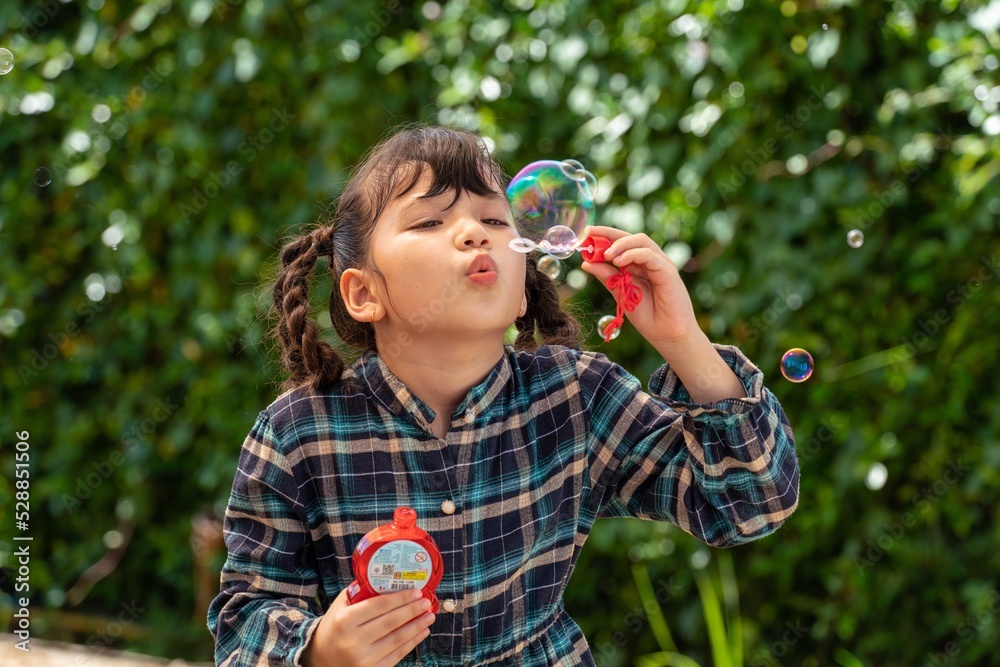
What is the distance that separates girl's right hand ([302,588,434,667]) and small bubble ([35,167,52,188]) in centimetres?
267

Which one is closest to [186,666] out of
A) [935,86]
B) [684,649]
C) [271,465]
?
[684,649]

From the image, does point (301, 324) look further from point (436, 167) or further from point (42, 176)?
point (42, 176)

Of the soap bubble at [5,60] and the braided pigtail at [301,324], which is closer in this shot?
the braided pigtail at [301,324]

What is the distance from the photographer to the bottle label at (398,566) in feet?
4.20

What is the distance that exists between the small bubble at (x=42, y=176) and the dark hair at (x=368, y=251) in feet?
6.76

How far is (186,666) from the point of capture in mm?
3275

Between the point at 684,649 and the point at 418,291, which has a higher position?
the point at 418,291

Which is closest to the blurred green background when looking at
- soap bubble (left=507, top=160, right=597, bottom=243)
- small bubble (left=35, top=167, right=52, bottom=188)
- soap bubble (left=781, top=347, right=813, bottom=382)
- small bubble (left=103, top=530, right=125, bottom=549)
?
small bubble (left=35, top=167, right=52, bottom=188)

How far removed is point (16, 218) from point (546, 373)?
8.41ft

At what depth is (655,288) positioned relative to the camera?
1.51m

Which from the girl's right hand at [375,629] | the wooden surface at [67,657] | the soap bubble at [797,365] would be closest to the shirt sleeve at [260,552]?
the girl's right hand at [375,629]

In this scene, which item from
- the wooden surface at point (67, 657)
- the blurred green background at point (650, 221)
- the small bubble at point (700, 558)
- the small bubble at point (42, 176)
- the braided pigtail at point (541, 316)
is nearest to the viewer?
the braided pigtail at point (541, 316)

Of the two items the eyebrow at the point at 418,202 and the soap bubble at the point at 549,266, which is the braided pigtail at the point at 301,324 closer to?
the eyebrow at the point at 418,202

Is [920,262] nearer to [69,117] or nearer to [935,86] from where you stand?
[935,86]
